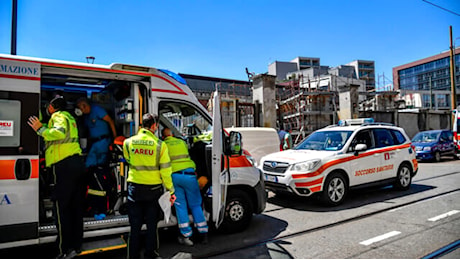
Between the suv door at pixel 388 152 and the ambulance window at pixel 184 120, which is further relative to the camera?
the suv door at pixel 388 152

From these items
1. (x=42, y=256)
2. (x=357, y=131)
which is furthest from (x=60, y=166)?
(x=357, y=131)

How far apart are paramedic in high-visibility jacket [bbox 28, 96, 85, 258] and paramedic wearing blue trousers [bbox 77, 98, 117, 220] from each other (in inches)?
21.8

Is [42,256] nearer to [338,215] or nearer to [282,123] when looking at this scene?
[338,215]

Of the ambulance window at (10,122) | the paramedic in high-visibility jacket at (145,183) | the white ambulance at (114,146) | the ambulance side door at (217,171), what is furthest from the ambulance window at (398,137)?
the ambulance window at (10,122)

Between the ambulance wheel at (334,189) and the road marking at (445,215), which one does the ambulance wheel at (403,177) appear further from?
the ambulance wheel at (334,189)

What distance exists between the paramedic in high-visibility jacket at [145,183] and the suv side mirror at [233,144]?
1184 mm

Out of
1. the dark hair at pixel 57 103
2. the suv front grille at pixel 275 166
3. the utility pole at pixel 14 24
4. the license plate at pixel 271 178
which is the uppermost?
the utility pole at pixel 14 24

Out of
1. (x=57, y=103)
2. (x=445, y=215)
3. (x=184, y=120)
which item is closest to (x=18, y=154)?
(x=57, y=103)

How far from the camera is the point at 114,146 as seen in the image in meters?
5.25

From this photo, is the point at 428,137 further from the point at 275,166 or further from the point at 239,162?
the point at 239,162

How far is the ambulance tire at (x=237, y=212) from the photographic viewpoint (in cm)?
498

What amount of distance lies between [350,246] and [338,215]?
1.63 meters

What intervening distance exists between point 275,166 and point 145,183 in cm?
387

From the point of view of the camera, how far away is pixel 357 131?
24.3ft
